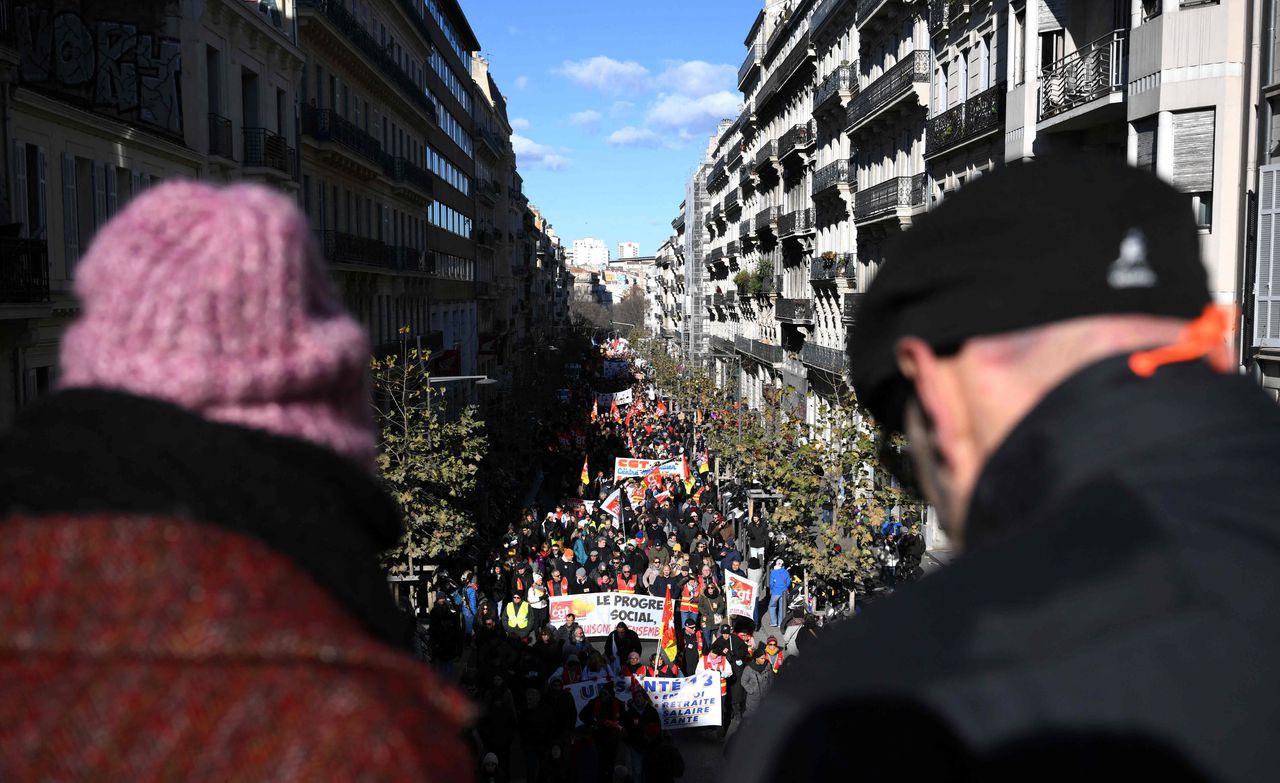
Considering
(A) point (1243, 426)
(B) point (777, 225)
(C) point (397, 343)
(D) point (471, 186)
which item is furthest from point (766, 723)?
(D) point (471, 186)

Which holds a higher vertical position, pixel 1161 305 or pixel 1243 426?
pixel 1161 305

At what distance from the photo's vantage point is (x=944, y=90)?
33.2 metres

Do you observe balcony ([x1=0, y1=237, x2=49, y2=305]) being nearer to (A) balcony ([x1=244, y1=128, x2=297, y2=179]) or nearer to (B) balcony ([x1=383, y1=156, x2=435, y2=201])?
(A) balcony ([x1=244, y1=128, x2=297, y2=179])

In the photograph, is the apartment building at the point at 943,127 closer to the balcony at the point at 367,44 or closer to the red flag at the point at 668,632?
the red flag at the point at 668,632

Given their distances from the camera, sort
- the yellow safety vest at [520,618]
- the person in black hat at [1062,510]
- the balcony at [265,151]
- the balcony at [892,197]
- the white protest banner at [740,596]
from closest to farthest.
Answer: the person in black hat at [1062,510] → the yellow safety vest at [520,618] → the white protest banner at [740,596] → the balcony at [265,151] → the balcony at [892,197]

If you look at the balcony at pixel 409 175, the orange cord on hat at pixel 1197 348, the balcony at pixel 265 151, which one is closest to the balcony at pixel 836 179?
the balcony at pixel 409 175

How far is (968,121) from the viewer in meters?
28.8

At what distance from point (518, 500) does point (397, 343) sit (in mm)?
12331

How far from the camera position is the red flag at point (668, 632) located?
58.4ft

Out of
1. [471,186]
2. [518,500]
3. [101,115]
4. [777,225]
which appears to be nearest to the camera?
[101,115]

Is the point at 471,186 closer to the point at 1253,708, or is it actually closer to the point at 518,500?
the point at 518,500

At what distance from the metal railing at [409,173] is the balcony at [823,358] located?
16.9 metres

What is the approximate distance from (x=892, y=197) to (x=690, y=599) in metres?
20.8

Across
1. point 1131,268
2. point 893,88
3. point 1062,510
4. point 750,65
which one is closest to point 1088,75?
point 893,88
